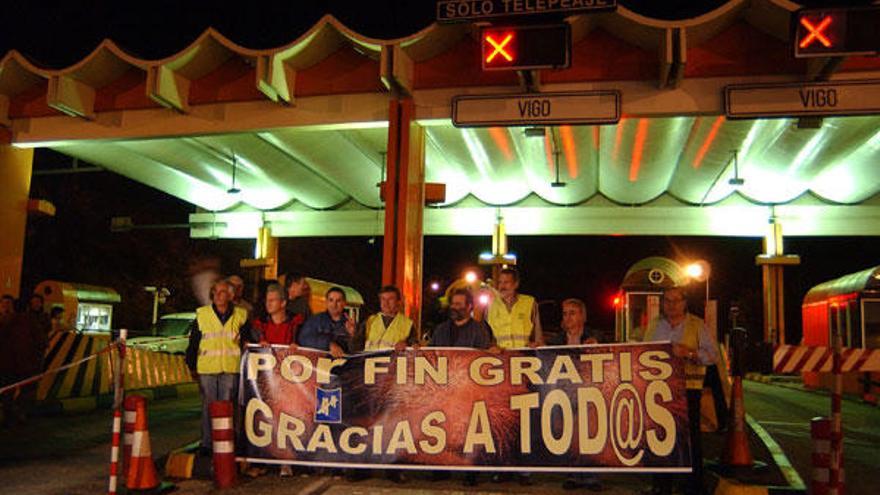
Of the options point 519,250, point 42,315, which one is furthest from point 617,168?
point 519,250

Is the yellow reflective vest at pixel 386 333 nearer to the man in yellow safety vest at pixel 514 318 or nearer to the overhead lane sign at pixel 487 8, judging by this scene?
the man in yellow safety vest at pixel 514 318

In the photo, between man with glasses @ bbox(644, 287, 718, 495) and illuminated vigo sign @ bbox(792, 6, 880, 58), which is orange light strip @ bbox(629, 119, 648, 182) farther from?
man with glasses @ bbox(644, 287, 718, 495)

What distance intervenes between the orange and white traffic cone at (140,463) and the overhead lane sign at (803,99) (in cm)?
767

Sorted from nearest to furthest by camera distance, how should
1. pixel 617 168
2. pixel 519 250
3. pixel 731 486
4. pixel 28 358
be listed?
pixel 731 486, pixel 28 358, pixel 617 168, pixel 519 250

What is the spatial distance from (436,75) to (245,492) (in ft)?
20.8

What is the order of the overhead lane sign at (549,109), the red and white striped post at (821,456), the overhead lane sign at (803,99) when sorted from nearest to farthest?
1. the red and white striped post at (821,456)
2. the overhead lane sign at (803,99)
3. the overhead lane sign at (549,109)

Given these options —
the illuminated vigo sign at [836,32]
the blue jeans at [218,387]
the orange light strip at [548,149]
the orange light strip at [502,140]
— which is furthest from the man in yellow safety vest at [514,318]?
the orange light strip at [548,149]

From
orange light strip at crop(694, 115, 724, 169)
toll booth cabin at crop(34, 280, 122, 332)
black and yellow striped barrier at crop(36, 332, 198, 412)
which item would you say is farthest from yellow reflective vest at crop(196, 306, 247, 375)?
toll booth cabin at crop(34, 280, 122, 332)

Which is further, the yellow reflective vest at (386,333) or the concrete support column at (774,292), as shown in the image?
the concrete support column at (774,292)

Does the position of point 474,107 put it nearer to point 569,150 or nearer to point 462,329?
point 462,329

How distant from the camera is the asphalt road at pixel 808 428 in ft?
26.7

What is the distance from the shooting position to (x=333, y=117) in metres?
11.0

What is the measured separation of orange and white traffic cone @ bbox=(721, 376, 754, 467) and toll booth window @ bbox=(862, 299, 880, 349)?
478 inches

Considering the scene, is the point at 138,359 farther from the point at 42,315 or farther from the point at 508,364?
the point at 508,364
